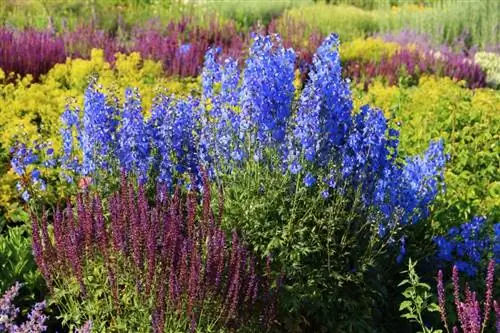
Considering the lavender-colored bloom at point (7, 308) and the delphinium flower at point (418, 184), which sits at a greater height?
the delphinium flower at point (418, 184)

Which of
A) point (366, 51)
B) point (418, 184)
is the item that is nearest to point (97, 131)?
point (418, 184)

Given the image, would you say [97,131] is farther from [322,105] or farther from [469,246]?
[469,246]

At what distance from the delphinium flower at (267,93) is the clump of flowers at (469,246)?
1.17m

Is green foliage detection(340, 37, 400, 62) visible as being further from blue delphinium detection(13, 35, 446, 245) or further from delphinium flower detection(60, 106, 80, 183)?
delphinium flower detection(60, 106, 80, 183)

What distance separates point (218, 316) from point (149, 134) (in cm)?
128

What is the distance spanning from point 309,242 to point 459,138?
291cm

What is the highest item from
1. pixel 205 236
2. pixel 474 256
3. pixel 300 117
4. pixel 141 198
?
pixel 300 117

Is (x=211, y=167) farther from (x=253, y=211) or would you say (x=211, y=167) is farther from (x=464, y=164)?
(x=464, y=164)

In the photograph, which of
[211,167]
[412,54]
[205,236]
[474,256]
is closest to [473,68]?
[412,54]

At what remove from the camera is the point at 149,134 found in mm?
3936

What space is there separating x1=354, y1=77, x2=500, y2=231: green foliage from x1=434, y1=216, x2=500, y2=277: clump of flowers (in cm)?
25

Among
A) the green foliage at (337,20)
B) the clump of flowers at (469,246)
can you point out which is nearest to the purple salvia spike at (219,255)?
the clump of flowers at (469,246)

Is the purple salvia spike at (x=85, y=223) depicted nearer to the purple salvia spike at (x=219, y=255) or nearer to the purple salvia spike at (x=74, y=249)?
the purple salvia spike at (x=74, y=249)

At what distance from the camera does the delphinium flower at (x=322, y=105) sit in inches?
135
